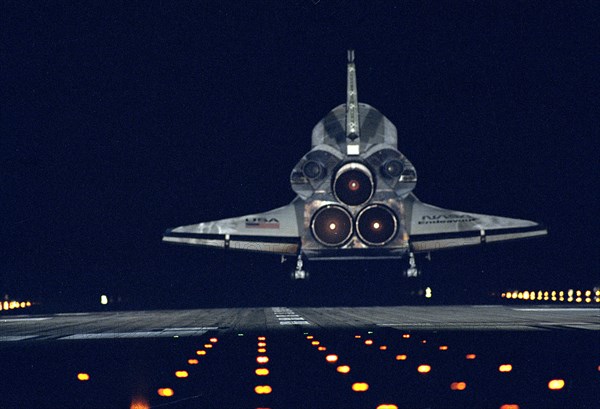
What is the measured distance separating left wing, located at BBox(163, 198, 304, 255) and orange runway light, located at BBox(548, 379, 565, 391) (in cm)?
2826

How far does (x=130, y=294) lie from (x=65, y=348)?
26.1 metres

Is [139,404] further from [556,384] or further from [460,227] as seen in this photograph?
[460,227]

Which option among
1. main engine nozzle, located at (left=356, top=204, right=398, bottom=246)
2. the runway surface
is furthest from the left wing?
the runway surface

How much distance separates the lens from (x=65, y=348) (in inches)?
485

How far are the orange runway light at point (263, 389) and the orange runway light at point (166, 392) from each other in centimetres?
93

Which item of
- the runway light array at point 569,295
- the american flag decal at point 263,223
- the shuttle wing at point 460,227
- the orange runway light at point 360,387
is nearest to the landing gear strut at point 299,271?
the american flag decal at point 263,223

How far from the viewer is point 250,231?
35812 millimetres

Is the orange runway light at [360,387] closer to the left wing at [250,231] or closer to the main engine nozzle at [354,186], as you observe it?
the main engine nozzle at [354,186]

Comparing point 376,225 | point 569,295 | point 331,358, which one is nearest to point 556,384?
point 331,358

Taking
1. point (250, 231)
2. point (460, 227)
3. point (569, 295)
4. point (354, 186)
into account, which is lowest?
point (569, 295)

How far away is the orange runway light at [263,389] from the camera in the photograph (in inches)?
285

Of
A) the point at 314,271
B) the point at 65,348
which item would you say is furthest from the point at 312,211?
the point at 65,348

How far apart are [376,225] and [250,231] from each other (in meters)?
7.10

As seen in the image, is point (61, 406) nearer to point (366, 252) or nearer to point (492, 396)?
point (492, 396)
